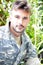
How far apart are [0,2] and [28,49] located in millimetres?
817

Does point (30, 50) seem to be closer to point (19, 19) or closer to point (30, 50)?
point (30, 50)

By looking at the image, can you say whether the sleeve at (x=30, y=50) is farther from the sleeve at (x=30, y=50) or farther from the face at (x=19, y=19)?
the face at (x=19, y=19)

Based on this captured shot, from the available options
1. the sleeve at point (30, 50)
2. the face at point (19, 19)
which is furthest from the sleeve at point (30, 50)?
the face at point (19, 19)

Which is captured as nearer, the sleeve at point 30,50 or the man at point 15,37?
the man at point 15,37

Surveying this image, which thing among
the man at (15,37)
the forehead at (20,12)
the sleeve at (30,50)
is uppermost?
the forehead at (20,12)

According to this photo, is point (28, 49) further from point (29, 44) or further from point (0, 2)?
point (0, 2)

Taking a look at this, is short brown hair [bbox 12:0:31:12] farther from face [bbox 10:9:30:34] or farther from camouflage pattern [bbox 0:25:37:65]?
camouflage pattern [bbox 0:25:37:65]

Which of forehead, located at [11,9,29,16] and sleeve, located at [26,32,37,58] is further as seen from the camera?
sleeve, located at [26,32,37,58]

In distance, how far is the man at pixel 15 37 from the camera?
3.80 ft

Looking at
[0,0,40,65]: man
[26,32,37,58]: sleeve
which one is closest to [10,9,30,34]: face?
[0,0,40,65]: man

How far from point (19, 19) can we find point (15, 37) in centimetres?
10

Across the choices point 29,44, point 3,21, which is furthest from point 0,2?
point 29,44

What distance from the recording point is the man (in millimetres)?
1157

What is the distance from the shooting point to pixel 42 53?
196 centimetres
